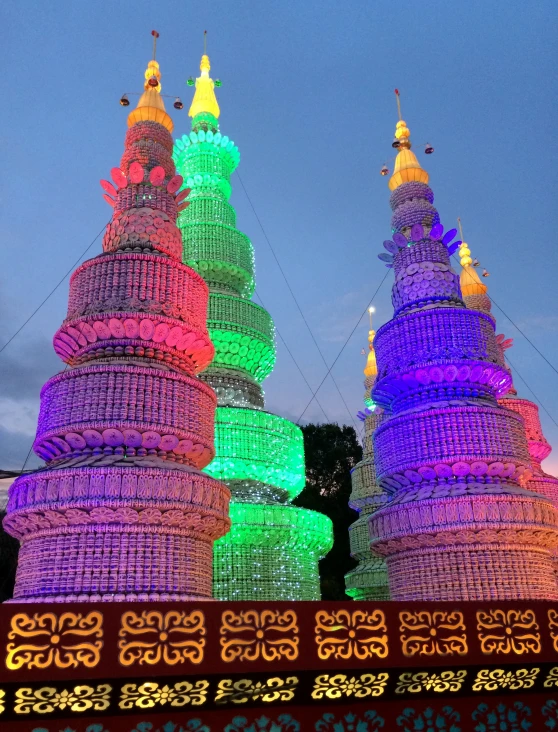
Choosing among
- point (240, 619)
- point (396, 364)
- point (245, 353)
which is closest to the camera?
point (240, 619)

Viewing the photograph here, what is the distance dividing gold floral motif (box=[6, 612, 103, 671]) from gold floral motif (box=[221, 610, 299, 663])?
30.1 inches

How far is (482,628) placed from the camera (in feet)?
14.4

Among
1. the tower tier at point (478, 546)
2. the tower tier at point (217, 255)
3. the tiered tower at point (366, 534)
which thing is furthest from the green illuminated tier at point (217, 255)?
the tower tier at point (478, 546)

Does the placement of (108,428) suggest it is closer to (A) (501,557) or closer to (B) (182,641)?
(B) (182,641)

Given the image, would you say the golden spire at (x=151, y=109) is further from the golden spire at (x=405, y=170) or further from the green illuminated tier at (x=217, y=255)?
the golden spire at (x=405, y=170)

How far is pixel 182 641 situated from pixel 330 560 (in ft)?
63.4

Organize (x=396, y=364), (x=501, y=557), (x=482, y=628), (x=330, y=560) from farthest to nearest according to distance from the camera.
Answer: (x=330, y=560), (x=396, y=364), (x=501, y=557), (x=482, y=628)

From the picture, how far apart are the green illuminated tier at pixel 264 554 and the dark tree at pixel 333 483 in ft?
41.2

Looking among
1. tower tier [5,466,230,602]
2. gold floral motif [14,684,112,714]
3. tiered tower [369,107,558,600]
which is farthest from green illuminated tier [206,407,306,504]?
gold floral motif [14,684,112,714]

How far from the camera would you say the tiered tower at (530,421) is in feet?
35.3

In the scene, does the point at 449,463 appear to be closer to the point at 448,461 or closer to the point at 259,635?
the point at 448,461

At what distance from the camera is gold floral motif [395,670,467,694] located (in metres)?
4.23

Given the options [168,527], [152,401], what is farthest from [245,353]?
[168,527]

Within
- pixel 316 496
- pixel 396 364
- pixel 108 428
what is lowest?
pixel 108 428
